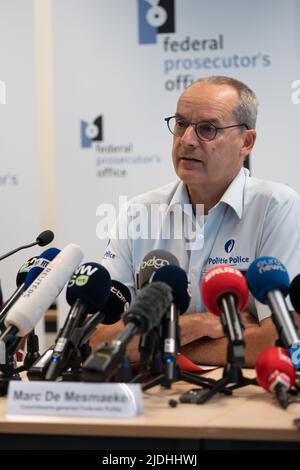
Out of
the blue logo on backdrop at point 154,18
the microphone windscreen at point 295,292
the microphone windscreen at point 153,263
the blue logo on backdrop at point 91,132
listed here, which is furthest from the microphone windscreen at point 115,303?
the blue logo on backdrop at point 154,18

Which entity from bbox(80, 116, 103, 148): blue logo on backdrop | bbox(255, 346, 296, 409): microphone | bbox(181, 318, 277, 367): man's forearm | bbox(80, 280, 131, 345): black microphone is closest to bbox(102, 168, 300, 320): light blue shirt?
bbox(181, 318, 277, 367): man's forearm

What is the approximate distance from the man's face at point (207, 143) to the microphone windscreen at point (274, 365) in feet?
3.36

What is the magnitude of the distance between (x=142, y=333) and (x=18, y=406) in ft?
0.94

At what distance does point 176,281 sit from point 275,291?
0.75 ft

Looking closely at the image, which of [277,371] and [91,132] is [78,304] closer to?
[277,371]

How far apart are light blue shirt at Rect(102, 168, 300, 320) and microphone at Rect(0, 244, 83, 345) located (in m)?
0.70

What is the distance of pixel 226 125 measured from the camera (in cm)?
243

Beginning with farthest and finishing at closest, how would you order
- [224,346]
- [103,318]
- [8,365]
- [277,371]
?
[224,346] → [103,318] → [8,365] → [277,371]

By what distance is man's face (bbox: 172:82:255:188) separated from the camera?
2381 millimetres

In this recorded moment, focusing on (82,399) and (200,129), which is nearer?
(82,399)

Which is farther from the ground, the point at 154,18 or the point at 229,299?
the point at 154,18

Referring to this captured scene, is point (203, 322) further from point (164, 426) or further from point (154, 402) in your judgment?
point (164, 426)

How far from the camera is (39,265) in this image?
6.01ft

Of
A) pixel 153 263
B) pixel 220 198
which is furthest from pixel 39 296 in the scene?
pixel 220 198
